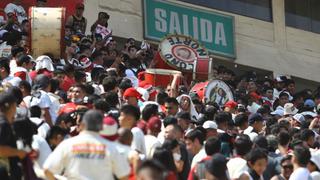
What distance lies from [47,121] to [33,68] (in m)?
4.22

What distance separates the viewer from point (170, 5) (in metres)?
27.7

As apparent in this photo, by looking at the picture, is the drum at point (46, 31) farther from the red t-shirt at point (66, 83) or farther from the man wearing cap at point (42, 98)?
the man wearing cap at point (42, 98)

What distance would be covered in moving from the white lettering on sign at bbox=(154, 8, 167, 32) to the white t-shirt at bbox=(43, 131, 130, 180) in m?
17.1

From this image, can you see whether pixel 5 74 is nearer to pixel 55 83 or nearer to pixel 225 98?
pixel 55 83

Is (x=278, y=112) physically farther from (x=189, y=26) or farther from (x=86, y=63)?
(x=189, y=26)

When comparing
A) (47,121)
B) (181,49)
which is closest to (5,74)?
(47,121)

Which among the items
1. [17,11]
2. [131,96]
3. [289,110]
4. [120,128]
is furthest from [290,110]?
[120,128]

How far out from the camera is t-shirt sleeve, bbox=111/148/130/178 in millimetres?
10219

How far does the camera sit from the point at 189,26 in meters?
28.0

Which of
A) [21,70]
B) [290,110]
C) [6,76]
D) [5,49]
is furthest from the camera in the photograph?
[290,110]

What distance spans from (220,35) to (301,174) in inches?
649

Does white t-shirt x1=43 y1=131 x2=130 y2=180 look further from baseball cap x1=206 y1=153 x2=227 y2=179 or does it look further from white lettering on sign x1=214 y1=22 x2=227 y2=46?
white lettering on sign x1=214 y1=22 x2=227 y2=46

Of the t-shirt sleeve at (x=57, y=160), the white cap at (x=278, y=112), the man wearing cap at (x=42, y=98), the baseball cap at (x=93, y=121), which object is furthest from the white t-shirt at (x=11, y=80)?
the white cap at (x=278, y=112)

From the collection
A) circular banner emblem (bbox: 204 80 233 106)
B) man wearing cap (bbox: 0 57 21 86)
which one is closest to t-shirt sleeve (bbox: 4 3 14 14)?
circular banner emblem (bbox: 204 80 233 106)
